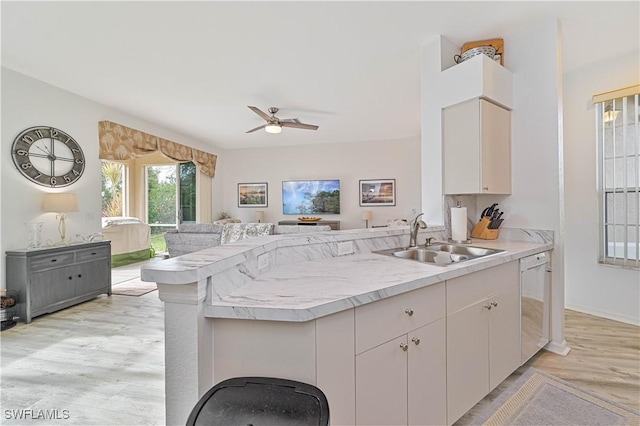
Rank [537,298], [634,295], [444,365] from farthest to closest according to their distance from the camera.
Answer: [634,295], [537,298], [444,365]

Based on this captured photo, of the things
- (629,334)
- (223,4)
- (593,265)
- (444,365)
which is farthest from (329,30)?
(629,334)

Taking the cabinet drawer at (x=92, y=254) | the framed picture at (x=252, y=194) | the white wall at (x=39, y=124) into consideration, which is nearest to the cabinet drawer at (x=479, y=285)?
the cabinet drawer at (x=92, y=254)

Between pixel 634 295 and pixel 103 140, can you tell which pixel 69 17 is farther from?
pixel 634 295

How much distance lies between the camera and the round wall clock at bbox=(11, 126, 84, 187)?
3.52m

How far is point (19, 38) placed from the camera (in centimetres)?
290

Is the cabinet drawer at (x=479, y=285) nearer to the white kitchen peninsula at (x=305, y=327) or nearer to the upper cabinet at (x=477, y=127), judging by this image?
the white kitchen peninsula at (x=305, y=327)

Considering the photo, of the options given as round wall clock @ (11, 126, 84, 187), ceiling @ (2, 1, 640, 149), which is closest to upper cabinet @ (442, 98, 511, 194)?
ceiling @ (2, 1, 640, 149)

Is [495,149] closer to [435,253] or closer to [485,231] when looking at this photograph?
[485,231]

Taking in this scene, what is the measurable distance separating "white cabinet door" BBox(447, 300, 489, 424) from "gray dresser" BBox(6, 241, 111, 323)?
3.99m

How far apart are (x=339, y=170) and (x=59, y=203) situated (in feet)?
17.0

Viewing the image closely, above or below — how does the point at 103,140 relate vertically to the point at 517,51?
below

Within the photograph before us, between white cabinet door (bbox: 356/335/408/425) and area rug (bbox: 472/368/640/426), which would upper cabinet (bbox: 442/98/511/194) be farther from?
white cabinet door (bbox: 356/335/408/425)

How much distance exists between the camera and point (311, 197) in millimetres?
7480

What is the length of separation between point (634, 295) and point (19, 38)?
6.25 m
